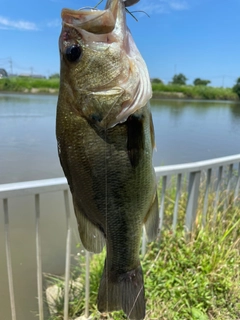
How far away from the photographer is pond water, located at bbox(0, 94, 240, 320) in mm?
2866

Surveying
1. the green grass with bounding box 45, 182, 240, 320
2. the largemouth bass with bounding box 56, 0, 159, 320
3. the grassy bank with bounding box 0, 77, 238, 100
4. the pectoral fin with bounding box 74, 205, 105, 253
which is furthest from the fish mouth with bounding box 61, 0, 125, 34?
the grassy bank with bounding box 0, 77, 238, 100

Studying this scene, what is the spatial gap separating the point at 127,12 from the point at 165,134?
356 inches

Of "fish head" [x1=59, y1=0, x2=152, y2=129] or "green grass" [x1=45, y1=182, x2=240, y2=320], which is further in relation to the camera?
"green grass" [x1=45, y1=182, x2=240, y2=320]

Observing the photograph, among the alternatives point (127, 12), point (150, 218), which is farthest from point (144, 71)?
→ point (150, 218)

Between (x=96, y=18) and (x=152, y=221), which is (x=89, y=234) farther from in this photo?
(x=96, y=18)

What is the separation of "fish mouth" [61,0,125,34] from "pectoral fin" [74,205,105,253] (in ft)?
1.85

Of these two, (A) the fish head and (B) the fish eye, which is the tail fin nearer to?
(A) the fish head

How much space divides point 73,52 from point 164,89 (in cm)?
1268

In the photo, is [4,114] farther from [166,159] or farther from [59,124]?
[59,124]

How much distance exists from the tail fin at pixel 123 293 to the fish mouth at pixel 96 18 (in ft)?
2.87

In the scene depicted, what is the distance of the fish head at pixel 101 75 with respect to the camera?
2.92 ft

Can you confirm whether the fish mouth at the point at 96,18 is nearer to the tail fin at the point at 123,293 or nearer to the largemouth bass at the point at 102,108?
the largemouth bass at the point at 102,108

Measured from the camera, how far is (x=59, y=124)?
0.90 m

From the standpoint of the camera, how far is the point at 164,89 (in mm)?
13109
